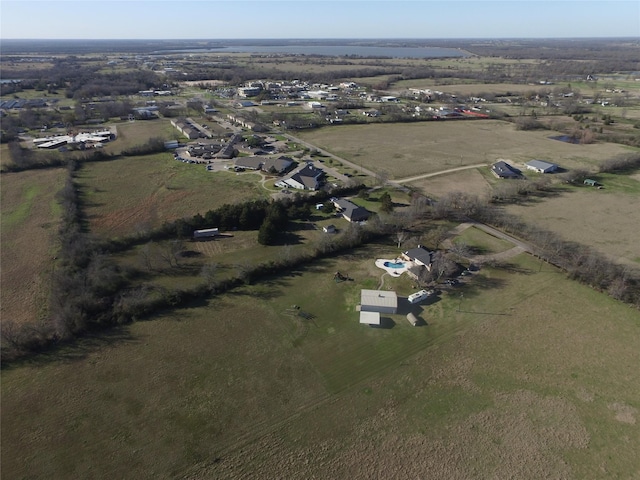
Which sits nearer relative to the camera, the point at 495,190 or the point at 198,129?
the point at 495,190

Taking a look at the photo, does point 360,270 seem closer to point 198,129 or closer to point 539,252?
point 539,252

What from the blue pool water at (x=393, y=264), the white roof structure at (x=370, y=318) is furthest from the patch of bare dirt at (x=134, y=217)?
the white roof structure at (x=370, y=318)

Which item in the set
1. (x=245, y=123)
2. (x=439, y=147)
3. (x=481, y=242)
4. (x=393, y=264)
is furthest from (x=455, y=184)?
(x=245, y=123)

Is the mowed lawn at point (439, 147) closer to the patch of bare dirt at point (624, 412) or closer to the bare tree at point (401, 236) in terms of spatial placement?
the bare tree at point (401, 236)

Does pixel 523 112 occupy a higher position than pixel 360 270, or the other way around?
pixel 523 112

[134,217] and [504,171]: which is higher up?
[504,171]

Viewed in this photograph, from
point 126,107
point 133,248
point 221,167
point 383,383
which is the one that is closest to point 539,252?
point 383,383

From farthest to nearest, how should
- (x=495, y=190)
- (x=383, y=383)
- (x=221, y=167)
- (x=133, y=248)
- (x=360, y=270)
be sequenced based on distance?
1. (x=221, y=167)
2. (x=495, y=190)
3. (x=133, y=248)
4. (x=360, y=270)
5. (x=383, y=383)

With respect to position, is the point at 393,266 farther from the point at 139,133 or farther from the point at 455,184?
the point at 139,133
